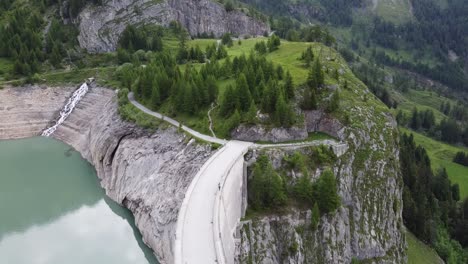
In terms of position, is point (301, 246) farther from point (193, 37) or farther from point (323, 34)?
point (193, 37)

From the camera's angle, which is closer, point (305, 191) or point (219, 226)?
point (219, 226)

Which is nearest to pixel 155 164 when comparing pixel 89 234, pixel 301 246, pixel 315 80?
pixel 89 234

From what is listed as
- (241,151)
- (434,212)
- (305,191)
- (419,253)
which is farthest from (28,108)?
(434,212)

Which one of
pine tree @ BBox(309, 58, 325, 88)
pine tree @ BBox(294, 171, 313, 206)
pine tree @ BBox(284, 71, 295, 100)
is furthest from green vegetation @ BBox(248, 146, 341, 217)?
pine tree @ BBox(309, 58, 325, 88)

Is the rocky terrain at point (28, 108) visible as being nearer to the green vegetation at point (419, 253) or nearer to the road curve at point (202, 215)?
the road curve at point (202, 215)

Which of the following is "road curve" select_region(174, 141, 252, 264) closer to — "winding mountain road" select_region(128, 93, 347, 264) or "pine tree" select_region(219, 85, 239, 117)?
"winding mountain road" select_region(128, 93, 347, 264)

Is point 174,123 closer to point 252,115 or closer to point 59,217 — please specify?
point 252,115

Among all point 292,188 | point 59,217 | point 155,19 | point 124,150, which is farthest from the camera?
point 155,19
